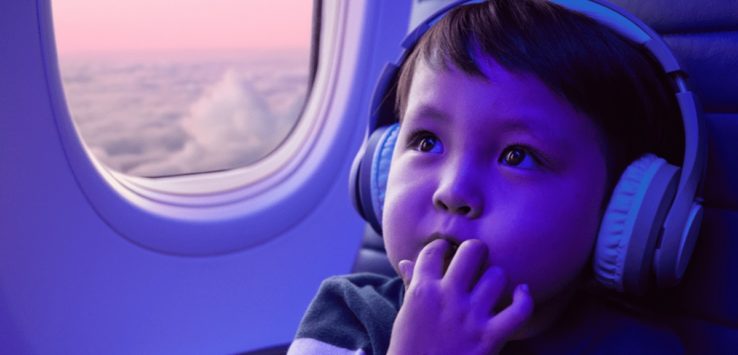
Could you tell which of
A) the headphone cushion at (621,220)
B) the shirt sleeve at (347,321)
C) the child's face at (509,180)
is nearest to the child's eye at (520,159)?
the child's face at (509,180)

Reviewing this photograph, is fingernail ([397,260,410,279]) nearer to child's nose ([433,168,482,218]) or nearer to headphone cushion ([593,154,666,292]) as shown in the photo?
child's nose ([433,168,482,218])

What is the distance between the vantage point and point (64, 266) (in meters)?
1.60

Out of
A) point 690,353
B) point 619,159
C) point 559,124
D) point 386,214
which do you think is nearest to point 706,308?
point 690,353

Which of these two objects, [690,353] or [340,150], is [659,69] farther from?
[340,150]

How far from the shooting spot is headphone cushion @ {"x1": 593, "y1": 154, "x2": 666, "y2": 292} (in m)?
0.99

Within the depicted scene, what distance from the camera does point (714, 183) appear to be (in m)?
1.17

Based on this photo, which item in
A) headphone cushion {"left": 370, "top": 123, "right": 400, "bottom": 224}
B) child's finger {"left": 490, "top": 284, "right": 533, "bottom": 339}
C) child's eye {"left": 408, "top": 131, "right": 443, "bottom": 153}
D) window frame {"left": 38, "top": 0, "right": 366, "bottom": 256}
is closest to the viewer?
child's finger {"left": 490, "top": 284, "right": 533, "bottom": 339}

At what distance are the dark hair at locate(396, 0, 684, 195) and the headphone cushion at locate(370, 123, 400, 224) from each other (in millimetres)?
162

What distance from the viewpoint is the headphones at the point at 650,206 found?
0.98 m

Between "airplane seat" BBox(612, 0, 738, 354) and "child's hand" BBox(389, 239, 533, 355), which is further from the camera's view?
"airplane seat" BBox(612, 0, 738, 354)

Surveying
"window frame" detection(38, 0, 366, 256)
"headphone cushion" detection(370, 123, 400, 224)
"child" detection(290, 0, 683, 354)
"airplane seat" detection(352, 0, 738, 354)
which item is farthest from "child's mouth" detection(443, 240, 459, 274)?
"window frame" detection(38, 0, 366, 256)

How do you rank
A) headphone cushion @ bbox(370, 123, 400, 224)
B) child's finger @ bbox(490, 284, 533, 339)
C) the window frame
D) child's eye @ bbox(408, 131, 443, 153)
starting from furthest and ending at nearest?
the window frame → headphone cushion @ bbox(370, 123, 400, 224) → child's eye @ bbox(408, 131, 443, 153) → child's finger @ bbox(490, 284, 533, 339)

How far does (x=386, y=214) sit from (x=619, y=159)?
348 millimetres

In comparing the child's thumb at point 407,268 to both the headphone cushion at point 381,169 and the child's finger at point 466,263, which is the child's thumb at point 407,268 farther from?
the headphone cushion at point 381,169
